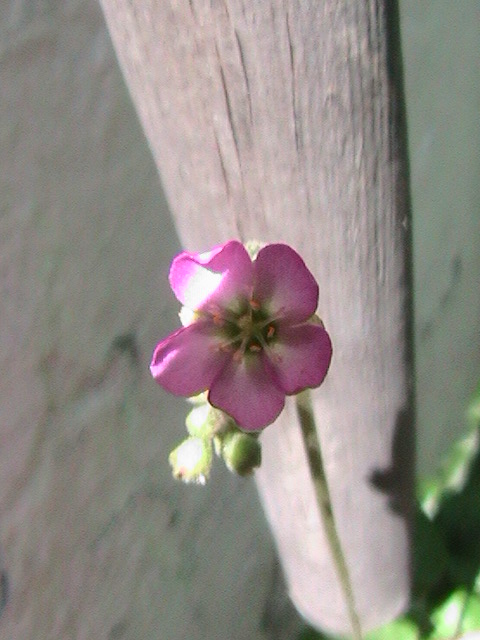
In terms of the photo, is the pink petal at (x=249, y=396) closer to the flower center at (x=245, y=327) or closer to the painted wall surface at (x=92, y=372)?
the flower center at (x=245, y=327)

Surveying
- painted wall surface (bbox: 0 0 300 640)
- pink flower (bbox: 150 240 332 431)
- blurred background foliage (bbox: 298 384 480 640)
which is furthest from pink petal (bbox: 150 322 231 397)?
blurred background foliage (bbox: 298 384 480 640)

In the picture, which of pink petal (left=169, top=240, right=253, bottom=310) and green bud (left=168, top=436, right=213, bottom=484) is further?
green bud (left=168, top=436, right=213, bottom=484)

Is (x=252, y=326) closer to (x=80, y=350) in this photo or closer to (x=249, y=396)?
(x=249, y=396)

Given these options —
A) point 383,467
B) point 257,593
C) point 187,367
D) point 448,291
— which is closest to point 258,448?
point 187,367

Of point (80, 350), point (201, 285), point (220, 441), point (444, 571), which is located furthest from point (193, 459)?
point (444, 571)

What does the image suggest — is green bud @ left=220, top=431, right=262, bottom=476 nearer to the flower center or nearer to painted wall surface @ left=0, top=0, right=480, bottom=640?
the flower center

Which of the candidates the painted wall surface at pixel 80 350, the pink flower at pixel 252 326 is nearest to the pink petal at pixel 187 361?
the pink flower at pixel 252 326

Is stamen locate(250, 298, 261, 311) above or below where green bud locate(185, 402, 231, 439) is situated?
above
